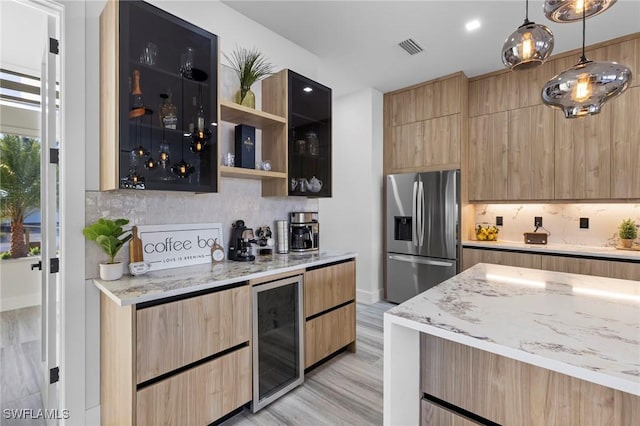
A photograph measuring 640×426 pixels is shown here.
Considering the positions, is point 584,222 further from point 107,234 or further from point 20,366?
point 20,366

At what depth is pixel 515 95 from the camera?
361cm

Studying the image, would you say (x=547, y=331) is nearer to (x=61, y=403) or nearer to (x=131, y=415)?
(x=131, y=415)

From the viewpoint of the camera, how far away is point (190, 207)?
7.29 feet

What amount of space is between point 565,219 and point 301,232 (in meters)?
3.10

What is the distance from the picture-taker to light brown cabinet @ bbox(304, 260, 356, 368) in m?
2.32

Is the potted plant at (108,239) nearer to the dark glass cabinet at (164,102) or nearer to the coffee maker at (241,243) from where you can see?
the dark glass cabinet at (164,102)

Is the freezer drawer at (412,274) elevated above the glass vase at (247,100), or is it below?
below

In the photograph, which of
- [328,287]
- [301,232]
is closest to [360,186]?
[301,232]

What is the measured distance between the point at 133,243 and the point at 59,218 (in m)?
0.41

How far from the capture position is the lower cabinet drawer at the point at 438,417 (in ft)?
3.87

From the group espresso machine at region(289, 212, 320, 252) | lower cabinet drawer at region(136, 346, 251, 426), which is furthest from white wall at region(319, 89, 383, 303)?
lower cabinet drawer at region(136, 346, 251, 426)

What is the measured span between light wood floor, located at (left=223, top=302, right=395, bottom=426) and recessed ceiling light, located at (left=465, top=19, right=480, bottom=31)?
3.08m

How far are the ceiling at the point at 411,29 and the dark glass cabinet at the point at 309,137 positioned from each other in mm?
542

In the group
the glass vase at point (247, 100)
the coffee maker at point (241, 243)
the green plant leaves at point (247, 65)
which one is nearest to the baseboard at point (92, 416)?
the coffee maker at point (241, 243)
